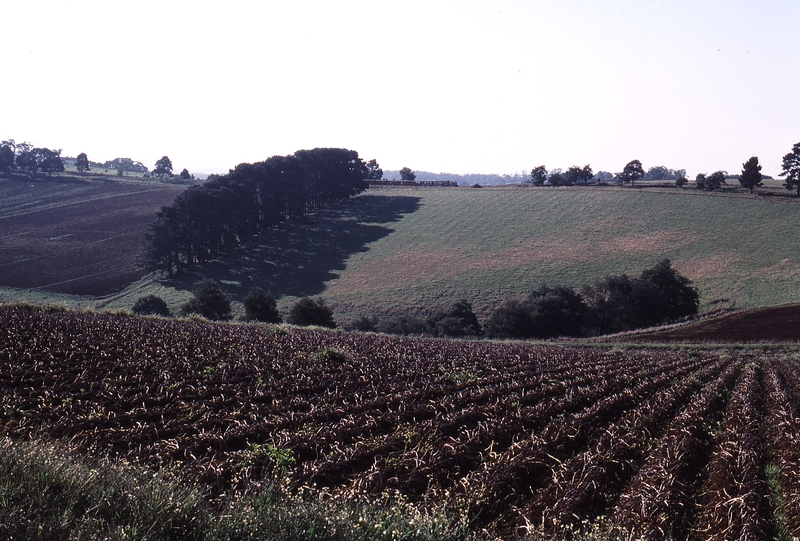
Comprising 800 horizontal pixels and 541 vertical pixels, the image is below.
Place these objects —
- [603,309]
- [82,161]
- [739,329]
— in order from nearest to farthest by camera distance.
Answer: [739,329]
[603,309]
[82,161]

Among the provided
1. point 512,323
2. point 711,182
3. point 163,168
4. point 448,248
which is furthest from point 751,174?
point 163,168

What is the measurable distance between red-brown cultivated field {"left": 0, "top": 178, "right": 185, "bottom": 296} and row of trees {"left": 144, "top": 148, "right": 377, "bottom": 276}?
6.33 m

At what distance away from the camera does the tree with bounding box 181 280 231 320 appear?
47.8m

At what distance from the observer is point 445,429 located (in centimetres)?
1019

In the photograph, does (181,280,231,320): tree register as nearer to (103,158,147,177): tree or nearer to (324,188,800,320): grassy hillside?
(324,188,800,320): grassy hillside

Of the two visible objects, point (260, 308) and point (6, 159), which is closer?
point (260, 308)

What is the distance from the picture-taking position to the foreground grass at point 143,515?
419 cm

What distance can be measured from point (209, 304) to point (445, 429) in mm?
41489

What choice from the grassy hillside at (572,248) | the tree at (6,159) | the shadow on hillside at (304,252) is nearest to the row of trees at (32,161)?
the tree at (6,159)

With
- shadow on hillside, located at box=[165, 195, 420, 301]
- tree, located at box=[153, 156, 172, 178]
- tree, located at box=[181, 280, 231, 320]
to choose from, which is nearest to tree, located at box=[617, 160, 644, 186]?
shadow on hillside, located at box=[165, 195, 420, 301]

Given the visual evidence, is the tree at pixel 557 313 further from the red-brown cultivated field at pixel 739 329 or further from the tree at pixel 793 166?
the tree at pixel 793 166

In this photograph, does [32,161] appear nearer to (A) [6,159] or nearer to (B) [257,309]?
(A) [6,159]

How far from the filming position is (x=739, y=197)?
283 ft

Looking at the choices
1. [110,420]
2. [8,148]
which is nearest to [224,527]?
[110,420]
